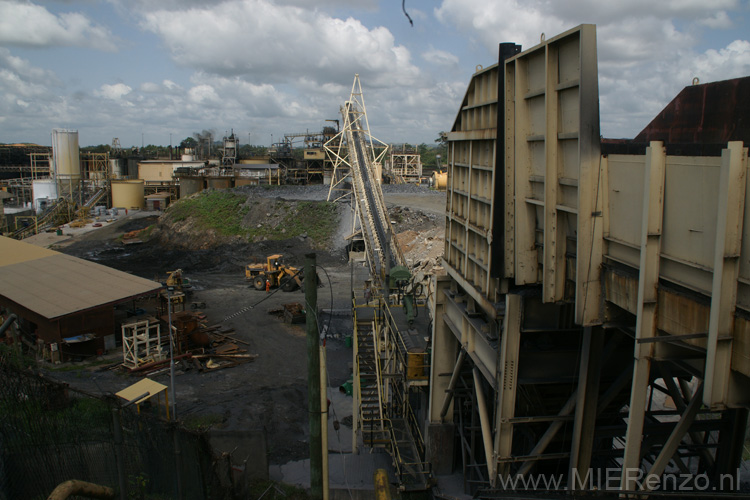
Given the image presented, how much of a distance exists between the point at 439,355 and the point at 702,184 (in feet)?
25.0

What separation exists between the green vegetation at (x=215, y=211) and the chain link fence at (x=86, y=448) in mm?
39652

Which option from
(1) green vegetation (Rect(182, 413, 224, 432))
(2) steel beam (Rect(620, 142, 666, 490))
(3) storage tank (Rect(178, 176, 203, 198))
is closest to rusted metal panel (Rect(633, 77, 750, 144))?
(2) steel beam (Rect(620, 142, 666, 490))

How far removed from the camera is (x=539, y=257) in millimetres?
7363

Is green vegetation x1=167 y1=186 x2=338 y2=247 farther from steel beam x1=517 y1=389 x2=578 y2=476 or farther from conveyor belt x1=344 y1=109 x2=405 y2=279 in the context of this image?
steel beam x1=517 y1=389 x2=578 y2=476

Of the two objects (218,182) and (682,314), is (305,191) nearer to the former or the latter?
(218,182)

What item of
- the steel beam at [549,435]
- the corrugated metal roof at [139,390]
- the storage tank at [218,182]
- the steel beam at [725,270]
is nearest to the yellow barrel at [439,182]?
the storage tank at [218,182]

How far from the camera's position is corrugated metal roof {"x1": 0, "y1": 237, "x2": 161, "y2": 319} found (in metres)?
22.0

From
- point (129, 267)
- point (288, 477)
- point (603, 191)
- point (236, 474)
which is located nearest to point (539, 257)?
point (603, 191)

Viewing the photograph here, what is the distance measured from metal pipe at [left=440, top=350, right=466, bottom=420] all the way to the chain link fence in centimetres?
485

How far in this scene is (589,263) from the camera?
6.07 meters

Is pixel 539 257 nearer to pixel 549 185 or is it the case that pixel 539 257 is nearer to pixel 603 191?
pixel 549 185

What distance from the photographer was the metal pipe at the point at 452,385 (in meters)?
10.5

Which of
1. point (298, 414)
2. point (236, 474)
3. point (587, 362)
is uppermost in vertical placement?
point (587, 362)

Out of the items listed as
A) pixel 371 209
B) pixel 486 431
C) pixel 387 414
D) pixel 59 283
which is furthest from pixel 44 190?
pixel 486 431
